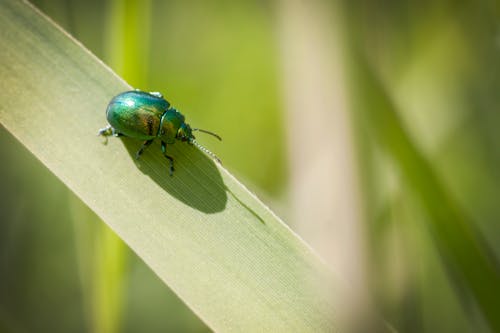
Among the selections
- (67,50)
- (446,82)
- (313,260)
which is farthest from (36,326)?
(446,82)

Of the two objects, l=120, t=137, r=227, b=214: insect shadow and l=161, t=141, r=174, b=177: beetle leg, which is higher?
l=120, t=137, r=227, b=214: insect shadow

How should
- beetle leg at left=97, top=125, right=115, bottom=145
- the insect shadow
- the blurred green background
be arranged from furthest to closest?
the blurred green background → beetle leg at left=97, top=125, right=115, bottom=145 → the insect shadow

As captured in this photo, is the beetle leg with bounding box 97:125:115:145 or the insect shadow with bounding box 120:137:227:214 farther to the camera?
the beetle leg with bounding box 97:125:115:145

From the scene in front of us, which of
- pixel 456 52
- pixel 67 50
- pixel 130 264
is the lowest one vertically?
pixel 130 264

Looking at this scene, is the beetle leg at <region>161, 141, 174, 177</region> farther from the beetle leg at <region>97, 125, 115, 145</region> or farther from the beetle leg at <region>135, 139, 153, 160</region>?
the beetle leg at <region>97, 125, 115, 145</region>

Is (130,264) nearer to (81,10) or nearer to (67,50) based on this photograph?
(67,50)

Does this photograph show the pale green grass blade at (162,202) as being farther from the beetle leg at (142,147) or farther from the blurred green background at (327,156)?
the blurred green background at (327,156)

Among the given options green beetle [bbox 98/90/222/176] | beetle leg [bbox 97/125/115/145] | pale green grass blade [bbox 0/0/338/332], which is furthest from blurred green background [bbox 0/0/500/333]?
pale green grass blade [bbox 0/0/338/332]
